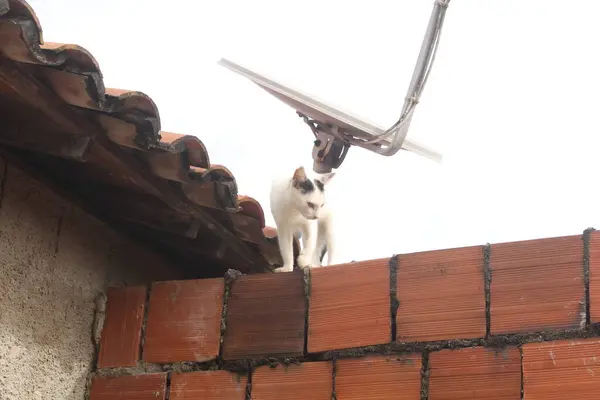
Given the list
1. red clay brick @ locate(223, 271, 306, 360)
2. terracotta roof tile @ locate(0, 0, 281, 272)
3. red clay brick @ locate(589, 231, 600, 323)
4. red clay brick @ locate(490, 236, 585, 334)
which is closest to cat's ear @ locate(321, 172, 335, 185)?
terracotta roof tile @ locate(0, 0, 281, 272)

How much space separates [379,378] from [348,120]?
111cm

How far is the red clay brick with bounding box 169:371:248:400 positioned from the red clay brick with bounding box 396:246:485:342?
649 millimetres

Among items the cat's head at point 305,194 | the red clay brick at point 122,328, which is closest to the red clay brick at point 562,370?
the cat's head at point 305,194

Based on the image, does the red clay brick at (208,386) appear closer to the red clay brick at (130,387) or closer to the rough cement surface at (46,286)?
the red clay brick at (130,387)

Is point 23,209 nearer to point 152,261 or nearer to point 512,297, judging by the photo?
point 152,261

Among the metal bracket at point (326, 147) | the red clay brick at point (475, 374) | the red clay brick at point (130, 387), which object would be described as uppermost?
the metal bracket at point (326, 147)

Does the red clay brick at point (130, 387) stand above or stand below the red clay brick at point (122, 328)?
below

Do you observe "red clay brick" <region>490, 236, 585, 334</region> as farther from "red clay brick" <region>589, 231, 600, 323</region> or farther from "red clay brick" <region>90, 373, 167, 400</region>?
"red clay brick" <region>90, 373, 167, 400</region>

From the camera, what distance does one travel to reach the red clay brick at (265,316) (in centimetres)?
303

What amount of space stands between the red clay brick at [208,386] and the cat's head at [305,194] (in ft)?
2.58

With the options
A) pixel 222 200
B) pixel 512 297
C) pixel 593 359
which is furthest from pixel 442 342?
pixel 222 200

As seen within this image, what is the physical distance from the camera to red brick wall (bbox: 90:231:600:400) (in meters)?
2.57

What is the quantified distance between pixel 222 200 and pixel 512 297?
3.65 feet

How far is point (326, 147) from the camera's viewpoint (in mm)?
3600
